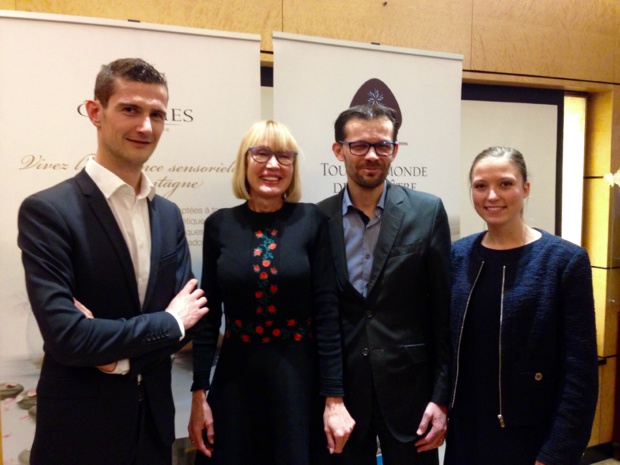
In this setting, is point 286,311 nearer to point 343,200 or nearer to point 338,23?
point 343,200

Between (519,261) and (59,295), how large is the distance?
150 cm

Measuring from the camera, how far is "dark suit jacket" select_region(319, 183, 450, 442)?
192 cm

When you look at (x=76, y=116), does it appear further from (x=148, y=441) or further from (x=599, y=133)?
(x=599, y=133)

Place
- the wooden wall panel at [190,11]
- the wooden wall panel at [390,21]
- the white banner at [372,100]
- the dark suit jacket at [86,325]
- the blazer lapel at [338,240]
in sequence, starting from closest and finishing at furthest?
the dark suit jacket at [86,325]
the blazer lapel at [338,240]
the wooden wall panel at [190,11]
the white banner at [372,100]
the wooden wall panel at [390,21]

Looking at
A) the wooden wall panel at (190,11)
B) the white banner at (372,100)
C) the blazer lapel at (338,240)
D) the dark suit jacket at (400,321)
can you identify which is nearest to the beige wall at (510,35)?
the wooden wall panel at (190,11)

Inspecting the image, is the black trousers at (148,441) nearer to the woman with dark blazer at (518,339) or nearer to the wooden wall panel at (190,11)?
the woman with dark blazer at (518,339)

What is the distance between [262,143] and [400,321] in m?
0.86

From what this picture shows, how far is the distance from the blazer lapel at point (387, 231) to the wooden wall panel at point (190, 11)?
→ 4.01 feet

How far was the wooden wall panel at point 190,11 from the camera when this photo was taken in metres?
2.27

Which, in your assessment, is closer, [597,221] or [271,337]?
[271,337]

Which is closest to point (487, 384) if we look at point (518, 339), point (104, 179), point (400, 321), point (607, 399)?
point (518, 339)

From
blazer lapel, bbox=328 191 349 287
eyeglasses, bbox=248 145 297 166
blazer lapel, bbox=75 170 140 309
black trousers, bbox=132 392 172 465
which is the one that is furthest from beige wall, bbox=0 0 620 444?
black trousers, bbox=132 392 172 465

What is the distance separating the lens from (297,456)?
1831 mm

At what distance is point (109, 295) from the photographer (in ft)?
4.95
